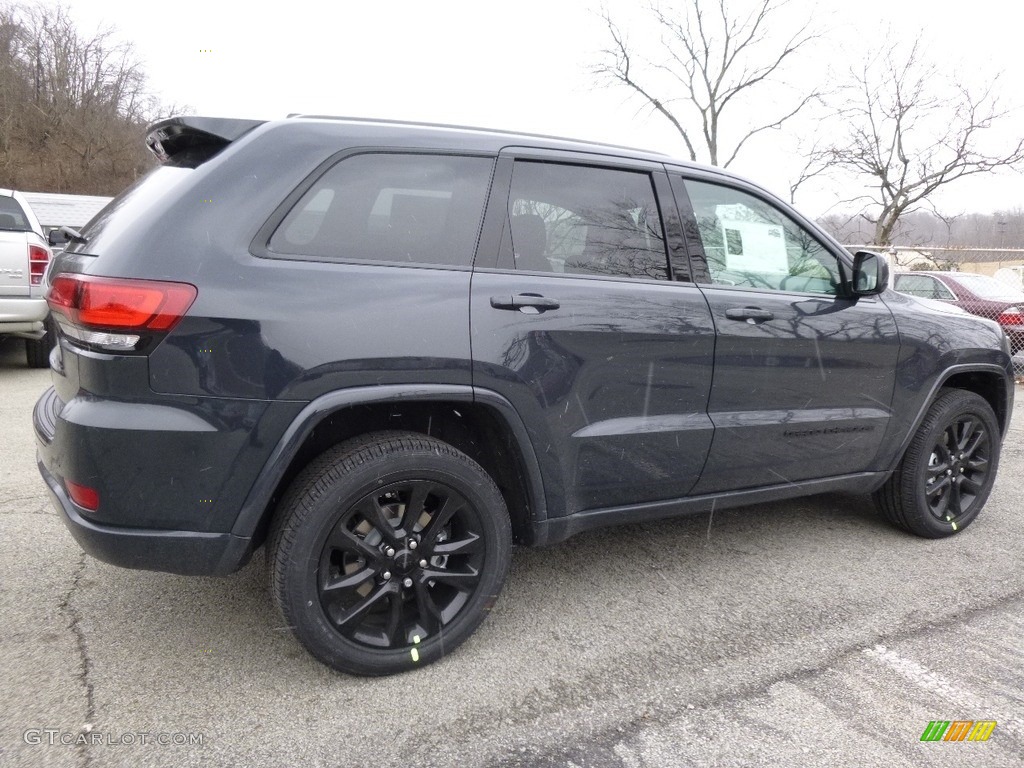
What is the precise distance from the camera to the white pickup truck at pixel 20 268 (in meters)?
6.79

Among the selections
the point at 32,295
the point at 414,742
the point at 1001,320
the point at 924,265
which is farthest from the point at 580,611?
the point at 924,265

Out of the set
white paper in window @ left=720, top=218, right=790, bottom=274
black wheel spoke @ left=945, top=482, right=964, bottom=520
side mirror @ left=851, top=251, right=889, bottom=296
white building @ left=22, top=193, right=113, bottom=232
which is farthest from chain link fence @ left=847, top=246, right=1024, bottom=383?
white building @ left=22, top=193, right=113, bottom=232

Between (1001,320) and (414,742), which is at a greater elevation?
(1001,320)

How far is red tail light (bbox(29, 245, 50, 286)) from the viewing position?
697cm

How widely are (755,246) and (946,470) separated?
1.70 m

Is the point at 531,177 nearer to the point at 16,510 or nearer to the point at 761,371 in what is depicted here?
the point at 761,371

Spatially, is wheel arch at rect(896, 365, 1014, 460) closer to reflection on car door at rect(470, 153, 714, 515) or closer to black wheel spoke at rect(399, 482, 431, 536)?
reflection on car door at rect(470, 153, 714, 515)

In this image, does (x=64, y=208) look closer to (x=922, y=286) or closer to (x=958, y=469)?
(x=922, y=286)

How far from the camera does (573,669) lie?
2.48 meters

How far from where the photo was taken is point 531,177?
2.67 metres

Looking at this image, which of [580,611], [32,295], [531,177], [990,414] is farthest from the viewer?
[32,295]

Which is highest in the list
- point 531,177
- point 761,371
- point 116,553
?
point 531,177

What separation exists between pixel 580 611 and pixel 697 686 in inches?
23.9

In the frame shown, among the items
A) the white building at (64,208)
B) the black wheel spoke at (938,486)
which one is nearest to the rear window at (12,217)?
the black wheel spoke at (938,486)
